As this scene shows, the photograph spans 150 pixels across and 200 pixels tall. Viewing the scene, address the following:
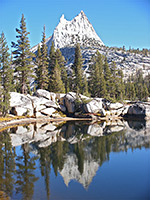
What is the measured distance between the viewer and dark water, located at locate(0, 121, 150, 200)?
9.70m

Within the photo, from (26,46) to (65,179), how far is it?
121ft

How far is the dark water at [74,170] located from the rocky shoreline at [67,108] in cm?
2018

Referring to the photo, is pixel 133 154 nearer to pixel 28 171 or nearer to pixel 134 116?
pixel 28 171

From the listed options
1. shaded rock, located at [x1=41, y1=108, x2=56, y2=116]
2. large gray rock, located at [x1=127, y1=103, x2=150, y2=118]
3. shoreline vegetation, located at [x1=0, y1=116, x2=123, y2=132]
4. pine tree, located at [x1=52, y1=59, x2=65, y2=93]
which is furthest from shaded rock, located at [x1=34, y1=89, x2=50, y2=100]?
large gray rock, located at [x1=127, y1=103, x2=150, y2=118]

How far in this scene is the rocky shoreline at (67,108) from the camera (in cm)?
3991

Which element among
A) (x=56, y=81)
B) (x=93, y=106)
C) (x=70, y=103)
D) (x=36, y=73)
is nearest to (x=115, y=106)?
(x=93, y=106)

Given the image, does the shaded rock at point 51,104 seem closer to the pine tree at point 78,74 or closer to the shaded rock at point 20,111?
the shaded rock at point 20,111

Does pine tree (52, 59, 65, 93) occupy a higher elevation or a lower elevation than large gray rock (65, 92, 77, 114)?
higher

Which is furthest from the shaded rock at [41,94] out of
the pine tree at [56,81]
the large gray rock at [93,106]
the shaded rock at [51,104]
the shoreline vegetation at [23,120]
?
the large gray rock at [93,106]

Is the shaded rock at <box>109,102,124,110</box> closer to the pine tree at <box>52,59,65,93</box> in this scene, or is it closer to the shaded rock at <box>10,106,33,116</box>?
the pine tree at <box>52,59,65,93</box>

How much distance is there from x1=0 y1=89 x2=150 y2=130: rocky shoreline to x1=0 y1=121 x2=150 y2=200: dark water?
66.2ft

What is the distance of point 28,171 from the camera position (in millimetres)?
12492

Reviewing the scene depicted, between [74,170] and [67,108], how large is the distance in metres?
36.2

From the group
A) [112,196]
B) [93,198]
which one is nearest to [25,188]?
[93,198]
